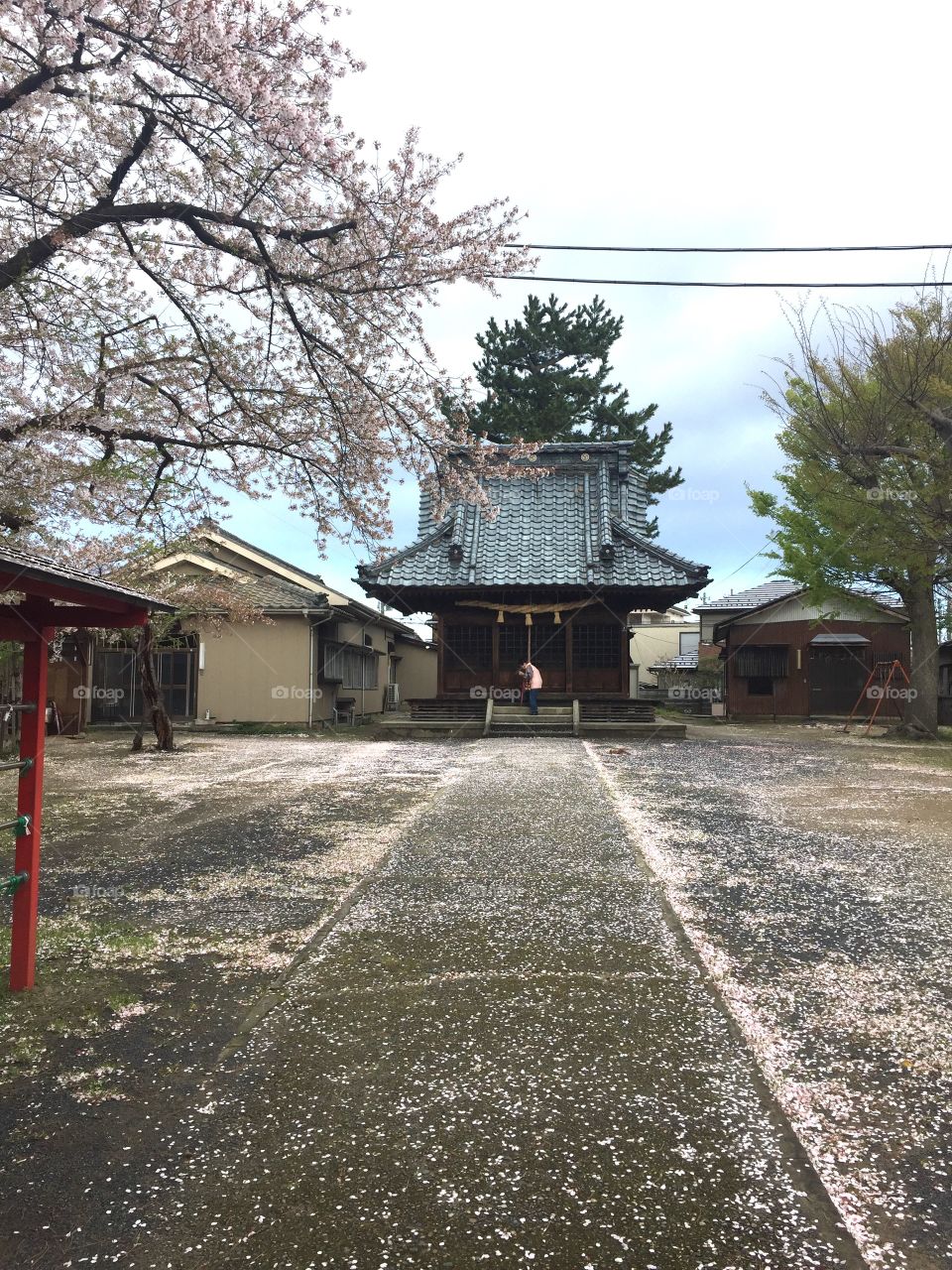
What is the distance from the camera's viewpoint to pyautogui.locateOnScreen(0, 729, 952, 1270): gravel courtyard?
6.17 ft

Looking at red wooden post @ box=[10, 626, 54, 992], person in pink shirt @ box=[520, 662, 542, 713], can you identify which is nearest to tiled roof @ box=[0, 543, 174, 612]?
red wooden post @ box=[10, 626, 54, 992]

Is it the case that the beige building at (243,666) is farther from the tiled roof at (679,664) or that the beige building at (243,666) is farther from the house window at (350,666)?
the tiled roof at (679,664)

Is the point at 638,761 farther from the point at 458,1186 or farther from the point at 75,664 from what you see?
the point at 75,664

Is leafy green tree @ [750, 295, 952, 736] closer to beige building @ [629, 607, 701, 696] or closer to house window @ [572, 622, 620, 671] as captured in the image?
house window @ [572, 622, 620, 671]

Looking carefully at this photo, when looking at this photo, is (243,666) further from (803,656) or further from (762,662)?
(803,656)

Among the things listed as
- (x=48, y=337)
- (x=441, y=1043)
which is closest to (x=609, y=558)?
(x=48, y=337)

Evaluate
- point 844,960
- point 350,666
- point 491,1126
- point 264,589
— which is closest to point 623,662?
point 350,666

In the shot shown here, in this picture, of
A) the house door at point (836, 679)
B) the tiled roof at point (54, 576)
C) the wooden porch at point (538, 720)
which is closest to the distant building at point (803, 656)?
the house door at point (836, 679)

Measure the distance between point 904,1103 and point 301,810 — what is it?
577 cm

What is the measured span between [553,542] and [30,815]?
582 inches

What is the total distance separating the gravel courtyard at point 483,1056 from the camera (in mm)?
1880

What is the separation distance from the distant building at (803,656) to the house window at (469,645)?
10654 mm

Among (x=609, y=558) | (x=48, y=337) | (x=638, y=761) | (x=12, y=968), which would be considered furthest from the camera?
(x=609, y=558)

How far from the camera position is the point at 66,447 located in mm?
7500
